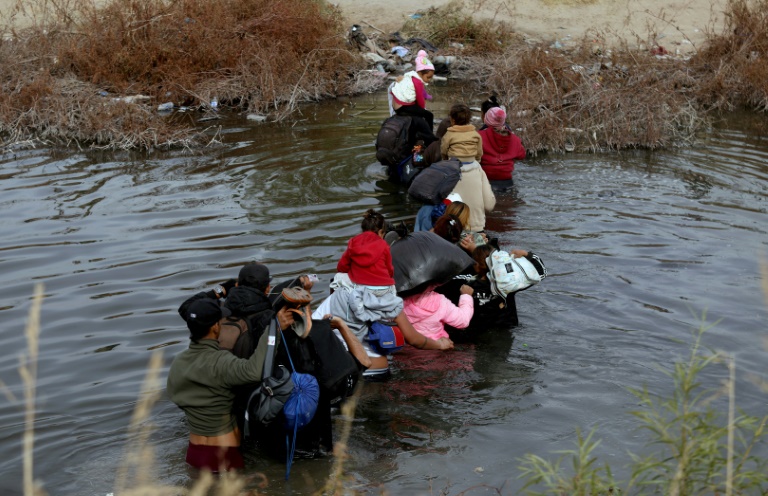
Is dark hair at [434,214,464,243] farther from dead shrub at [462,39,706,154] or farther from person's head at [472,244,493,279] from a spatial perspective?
dead shrub at [462,39,706,154]

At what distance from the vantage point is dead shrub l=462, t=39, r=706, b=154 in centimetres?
1422

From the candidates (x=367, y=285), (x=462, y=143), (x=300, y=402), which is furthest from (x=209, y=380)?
(x=462, y=143)

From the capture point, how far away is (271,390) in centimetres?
517

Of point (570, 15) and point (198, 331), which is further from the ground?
point (570, 15)

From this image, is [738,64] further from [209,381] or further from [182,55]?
[209,381]

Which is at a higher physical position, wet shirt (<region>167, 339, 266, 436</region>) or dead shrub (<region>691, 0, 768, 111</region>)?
dead shrub (<region>691, 0, 768, 111</region>)

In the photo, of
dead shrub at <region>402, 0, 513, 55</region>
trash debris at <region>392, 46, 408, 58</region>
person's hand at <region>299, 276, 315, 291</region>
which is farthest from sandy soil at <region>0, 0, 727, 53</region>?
person's hand at <region>299, 276, 315, 291</region>

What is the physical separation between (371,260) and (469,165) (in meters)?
3.20

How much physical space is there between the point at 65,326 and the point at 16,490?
107 inches

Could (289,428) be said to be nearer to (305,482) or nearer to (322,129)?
(305,482)

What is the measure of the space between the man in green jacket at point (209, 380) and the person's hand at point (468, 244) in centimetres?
264

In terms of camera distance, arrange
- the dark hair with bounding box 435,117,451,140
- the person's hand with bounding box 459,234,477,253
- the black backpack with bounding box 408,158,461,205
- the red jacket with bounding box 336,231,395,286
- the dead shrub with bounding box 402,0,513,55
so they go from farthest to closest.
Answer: the dead shrub with bounding box 402,0,513,55
the dark hair with bounding box 435,117,451,140
the black backpack with bounding box 408,158,461,205
the person's hand with bounding box 459,234,477,253
the red jacket with bounding box 336,231,395,286

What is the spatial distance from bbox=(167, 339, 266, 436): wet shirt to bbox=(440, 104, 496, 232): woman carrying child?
4243 mm

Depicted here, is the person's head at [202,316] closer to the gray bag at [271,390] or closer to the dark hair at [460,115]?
the gray bag at [271,390]
